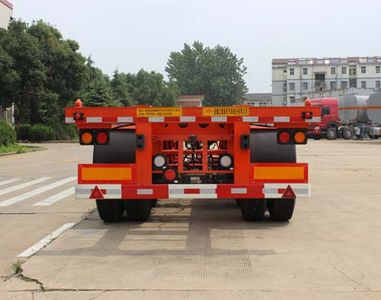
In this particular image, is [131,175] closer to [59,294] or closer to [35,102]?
[59,294]

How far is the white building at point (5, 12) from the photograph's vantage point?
4525cm

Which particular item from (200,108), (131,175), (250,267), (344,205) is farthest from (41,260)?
(344,205)

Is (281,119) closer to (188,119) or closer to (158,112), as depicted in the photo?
(188,119)

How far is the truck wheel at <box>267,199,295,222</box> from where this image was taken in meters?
8.41

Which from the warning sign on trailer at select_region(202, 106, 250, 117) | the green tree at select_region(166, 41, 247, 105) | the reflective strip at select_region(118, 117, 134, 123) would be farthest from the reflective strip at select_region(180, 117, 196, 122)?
the green tree at select_region(166, 41, 247, 105)

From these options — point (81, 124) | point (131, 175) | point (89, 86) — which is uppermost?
point (89, 86)

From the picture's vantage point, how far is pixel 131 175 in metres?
7.69

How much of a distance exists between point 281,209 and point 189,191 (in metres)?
1.66

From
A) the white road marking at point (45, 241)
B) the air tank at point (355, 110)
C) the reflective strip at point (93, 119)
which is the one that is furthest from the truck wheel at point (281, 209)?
the air tank at point (355, 110)

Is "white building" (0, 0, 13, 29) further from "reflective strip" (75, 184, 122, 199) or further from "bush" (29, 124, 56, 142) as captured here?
"reflective strip" (75, 184, 122, 199)

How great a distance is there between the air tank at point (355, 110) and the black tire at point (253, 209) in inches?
1534

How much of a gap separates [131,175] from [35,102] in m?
38.2

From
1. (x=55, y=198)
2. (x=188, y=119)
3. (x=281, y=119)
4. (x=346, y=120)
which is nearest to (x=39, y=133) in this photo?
(x=346, y=120)

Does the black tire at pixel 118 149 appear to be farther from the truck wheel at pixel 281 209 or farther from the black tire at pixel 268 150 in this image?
the truck wheel at pixel 281 209
